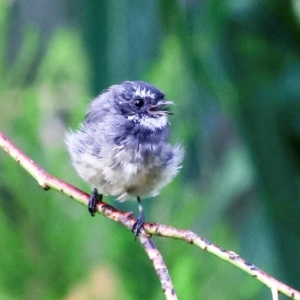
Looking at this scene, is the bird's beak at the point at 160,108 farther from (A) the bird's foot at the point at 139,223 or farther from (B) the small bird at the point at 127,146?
(A) the bird's foot at the point at 139,223

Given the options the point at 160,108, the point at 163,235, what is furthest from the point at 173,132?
the point at 163,235

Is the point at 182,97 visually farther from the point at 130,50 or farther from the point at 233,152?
the point at 233,152

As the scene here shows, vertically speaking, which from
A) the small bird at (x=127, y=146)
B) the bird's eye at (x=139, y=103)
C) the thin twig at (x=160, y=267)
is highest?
the bird's eye at (x=139, y=103)

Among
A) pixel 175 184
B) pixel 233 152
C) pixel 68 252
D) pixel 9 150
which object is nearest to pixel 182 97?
pixel 175 184

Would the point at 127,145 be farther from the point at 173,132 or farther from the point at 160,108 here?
the point at 173,132

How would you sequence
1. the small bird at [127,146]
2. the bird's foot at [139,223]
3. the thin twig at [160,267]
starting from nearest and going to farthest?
the thin twig at [160,267], the bird's foot at [139,223], the small bird at [127,146]

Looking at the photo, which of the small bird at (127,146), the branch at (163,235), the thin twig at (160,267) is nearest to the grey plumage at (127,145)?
the small bird at (127,146)

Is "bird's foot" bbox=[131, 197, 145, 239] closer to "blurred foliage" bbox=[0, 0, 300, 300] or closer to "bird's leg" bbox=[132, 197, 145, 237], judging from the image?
"bird's leg" bbox=[132, 197, 145, 237]

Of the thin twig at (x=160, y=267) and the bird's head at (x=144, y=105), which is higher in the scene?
the bird's head at (x=144, y=105)
